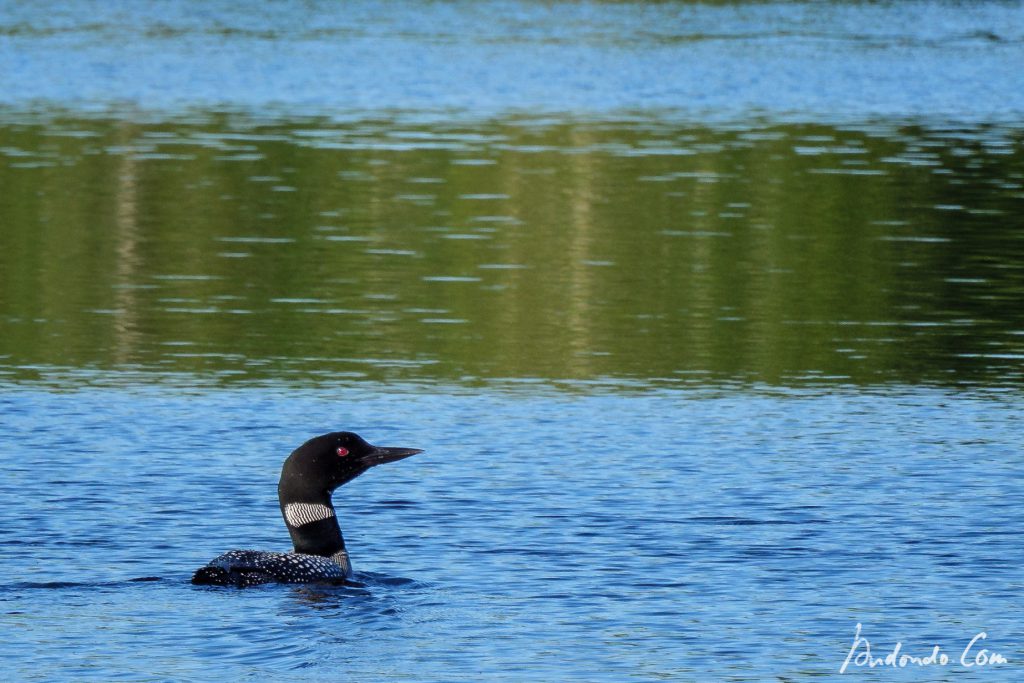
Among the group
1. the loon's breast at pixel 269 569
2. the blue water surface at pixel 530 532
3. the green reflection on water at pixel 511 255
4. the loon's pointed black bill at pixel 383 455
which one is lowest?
the green reflection on water at pixel 511 255

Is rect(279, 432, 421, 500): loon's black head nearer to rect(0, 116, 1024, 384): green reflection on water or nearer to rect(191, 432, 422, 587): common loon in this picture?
rect(191, 432, 422, 587): common loon

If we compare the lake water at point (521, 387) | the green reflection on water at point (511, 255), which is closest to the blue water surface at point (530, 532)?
the lake water at point (521, 387)

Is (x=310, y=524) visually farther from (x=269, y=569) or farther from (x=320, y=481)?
(x=269, y=569)

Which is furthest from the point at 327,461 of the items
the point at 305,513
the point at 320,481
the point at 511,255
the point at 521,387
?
the point at 511,255

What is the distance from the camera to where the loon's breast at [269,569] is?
11906 mm

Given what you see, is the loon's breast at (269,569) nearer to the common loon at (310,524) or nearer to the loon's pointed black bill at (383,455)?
the common loon at (310,524)

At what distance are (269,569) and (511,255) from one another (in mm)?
15779

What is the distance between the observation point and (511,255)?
2764cm

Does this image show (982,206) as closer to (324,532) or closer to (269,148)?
(269,148)

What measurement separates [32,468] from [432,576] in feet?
13.8

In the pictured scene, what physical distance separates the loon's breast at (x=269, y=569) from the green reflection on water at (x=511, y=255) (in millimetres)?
7166

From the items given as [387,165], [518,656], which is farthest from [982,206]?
[518,656]

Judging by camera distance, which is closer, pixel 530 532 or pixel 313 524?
pixel 313 524

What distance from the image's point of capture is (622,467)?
15.9m
